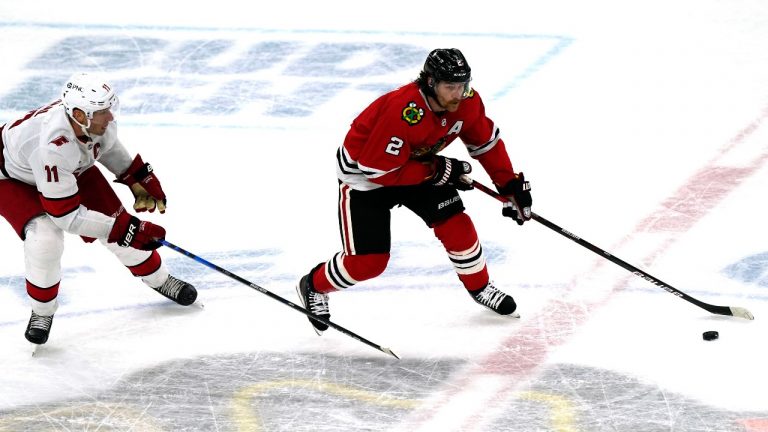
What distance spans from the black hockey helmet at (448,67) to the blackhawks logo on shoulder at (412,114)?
0.40 feet

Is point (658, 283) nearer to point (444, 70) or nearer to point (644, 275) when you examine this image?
point (644, 275)

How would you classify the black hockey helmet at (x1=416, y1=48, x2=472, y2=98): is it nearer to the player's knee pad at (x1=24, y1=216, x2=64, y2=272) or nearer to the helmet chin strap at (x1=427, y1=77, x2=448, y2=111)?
the helmet chin strap at (x1=427, y1=77, x2=448, y2=111)

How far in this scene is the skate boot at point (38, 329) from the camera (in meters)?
4.64

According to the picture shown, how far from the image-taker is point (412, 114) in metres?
4.33

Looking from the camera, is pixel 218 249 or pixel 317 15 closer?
pixel 218 249

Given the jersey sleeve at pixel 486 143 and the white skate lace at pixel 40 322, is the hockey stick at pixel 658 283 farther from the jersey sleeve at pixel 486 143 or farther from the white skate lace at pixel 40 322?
the white skate lace at pixel 40 322

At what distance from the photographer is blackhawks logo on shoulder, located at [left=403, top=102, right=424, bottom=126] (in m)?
4.33

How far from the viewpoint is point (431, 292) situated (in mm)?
5047

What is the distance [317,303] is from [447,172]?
71 centimetres

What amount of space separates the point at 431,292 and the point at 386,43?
113 inches

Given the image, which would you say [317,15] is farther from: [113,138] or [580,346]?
[580,346]

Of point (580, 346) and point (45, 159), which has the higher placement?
point (45, 159)

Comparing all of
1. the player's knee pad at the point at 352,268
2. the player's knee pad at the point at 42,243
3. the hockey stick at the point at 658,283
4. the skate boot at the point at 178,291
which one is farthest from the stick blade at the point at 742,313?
the player's knee pad at the point at 42,243

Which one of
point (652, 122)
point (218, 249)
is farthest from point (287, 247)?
point (652, 122)
